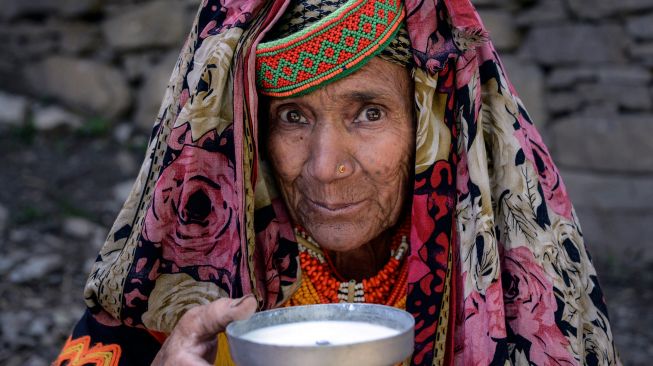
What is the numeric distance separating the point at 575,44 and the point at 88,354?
380 centimetres

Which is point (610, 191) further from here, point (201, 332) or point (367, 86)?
point (201, 332)

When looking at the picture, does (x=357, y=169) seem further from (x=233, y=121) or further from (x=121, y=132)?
(x=121, y=132)

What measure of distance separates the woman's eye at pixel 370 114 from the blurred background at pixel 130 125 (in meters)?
2.59

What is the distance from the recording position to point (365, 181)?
2.20m

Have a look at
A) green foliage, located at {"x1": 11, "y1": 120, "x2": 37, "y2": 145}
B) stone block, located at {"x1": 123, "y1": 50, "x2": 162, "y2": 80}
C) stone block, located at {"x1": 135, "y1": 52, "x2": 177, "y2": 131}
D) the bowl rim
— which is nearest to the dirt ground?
green foliage, located at {"x1": 11, "y1": 120, "x2": 37, "y2": 145}

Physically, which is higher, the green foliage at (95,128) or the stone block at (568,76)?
the stone block at (568,76)

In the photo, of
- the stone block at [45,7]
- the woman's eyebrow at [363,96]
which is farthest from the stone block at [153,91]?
the woman's eyebrow at [363,96]

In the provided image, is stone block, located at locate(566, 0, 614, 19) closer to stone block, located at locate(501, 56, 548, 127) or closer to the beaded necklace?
stone block, located at locate(501, 56, 548, 127)

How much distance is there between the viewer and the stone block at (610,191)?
5.16m

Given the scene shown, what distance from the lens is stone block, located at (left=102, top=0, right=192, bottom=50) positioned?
6145 millimetres

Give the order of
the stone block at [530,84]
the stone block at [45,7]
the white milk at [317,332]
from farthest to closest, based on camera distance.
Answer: the stone block at [45,7] → the stone block at [530,84] → the white milk at [317,332]

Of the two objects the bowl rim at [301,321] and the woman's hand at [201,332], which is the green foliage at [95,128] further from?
the bowl rim at [301,321]

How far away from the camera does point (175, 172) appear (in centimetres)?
215

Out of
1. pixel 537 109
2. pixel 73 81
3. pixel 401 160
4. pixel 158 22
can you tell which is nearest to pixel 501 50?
pixel 537 109
